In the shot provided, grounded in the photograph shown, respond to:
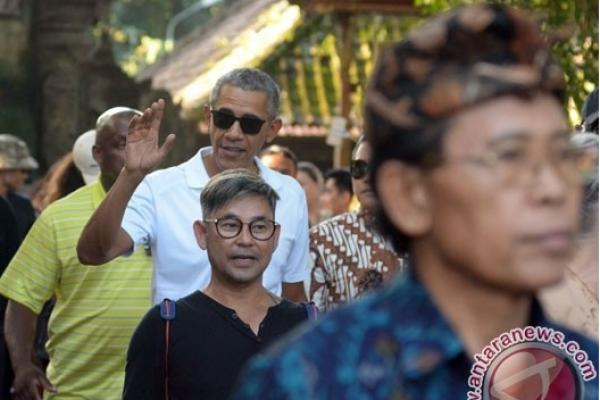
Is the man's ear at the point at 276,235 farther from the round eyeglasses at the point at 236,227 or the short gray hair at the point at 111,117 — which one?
the short gray hair at the point at 111,117

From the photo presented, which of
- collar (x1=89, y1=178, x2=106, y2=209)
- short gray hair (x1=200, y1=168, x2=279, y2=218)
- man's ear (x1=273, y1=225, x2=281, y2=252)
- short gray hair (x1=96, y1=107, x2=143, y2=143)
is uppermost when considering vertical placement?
short gray hair (x1=96, y1=107, x2=143, y2=143)

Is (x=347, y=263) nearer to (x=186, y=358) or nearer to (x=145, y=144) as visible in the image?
(x=145, y=144)

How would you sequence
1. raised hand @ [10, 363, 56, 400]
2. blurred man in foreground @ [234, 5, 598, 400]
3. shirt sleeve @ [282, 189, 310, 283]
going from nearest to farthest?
blurred man in foreground @ [234, 5, 598, 400] → shirt sleeve @ [282, 189, 310, 283] → raised hand @ [10, 363, 56, 400]

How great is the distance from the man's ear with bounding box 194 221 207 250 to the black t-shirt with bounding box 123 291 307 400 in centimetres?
54

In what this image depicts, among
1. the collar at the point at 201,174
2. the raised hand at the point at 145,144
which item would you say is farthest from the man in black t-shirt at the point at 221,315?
the collar at the point at 201,174

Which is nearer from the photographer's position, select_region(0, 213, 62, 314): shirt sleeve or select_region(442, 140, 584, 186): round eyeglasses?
select_region(442, 140, 584, 186): round eyeglasses

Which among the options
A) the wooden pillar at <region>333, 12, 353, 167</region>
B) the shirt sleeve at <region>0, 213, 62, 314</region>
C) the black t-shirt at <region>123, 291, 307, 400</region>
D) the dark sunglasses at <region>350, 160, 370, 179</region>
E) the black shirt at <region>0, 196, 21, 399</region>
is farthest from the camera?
the wooden pillar at <region>333, 12, 353, 167</region>

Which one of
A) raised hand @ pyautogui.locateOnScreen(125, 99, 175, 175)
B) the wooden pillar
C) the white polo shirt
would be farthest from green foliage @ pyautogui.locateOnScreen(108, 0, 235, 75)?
raised hand @ pyautogui.locateOnScreen(125, 99, 175, 175)

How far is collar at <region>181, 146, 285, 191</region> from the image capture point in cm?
722

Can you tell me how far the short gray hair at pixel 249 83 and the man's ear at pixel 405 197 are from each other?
→ 489 centimetres

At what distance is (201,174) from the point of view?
7305mm

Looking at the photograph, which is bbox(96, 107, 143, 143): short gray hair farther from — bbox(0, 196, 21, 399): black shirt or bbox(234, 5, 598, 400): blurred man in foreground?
bbox(234, 5, 598, 400): blurred man in foreground

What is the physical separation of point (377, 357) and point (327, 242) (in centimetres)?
507

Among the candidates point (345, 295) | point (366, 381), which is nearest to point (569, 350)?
point (366, 381)
